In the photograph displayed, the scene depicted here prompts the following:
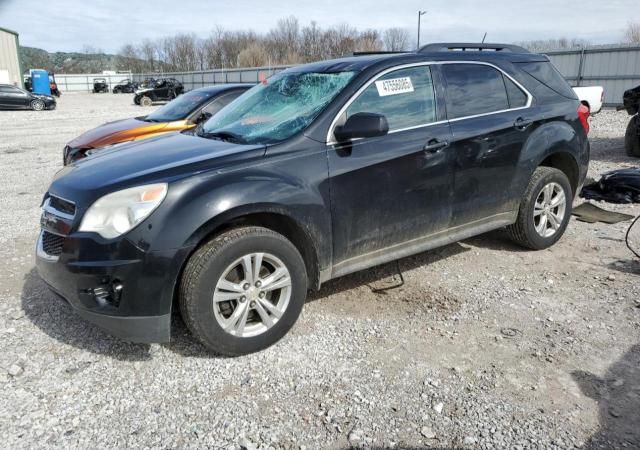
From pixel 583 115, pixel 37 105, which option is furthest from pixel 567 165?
pixel 37 105

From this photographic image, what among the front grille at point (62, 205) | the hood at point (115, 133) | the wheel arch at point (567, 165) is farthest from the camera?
the hood at point (115, 133)

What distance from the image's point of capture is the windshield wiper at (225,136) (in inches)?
147

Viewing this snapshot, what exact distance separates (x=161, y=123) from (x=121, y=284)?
5552 mm

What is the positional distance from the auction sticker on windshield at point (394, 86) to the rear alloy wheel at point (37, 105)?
3049cm

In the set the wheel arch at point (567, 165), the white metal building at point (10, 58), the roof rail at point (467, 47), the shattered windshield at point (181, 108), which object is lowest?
the wheel arch at point (567, 165)

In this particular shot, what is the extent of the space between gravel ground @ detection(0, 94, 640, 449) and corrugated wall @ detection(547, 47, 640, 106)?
1980cm

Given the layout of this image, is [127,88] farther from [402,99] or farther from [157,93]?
[402,99]

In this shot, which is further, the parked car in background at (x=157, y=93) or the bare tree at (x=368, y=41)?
the bare tree at (x=368, y=41)

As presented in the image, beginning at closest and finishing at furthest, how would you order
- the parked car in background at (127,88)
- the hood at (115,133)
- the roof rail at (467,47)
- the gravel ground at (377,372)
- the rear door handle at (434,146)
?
the gravel ground at (377,372), the rear door handle at (434,146), the roof rail at (467,47), the hood at (115,133), the parked car in background at (127,88)

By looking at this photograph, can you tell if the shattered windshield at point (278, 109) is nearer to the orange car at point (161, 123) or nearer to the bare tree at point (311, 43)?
the orange car at point (161, 123)

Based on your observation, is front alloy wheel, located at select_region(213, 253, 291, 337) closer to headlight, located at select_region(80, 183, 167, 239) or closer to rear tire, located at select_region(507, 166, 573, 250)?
headlight, located at select_region(80, 183, 167, 239)

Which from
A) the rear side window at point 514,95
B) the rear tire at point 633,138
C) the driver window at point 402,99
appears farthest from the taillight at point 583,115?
the rear tire at point 633,138

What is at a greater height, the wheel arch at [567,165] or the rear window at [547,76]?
the rear window at [547,76]

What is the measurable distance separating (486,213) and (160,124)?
5.34 m
